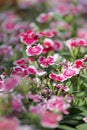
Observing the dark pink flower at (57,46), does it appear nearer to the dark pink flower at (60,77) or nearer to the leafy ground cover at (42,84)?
the leafy ground cover at (42,84)

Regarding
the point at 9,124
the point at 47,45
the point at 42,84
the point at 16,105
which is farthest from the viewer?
the point at 47,45

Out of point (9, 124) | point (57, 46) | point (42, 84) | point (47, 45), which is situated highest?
point (57, 46)

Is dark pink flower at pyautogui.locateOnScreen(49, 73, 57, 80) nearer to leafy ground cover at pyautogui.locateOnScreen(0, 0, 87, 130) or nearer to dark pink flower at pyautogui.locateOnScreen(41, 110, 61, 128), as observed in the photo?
leafy ground cover at pyautogui.locateOnScreen(0, 0, 87, 130)

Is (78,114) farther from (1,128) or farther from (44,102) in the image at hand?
(1,128)

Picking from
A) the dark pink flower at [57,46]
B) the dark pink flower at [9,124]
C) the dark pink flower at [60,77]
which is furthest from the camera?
the dark pink flower at [57,46]

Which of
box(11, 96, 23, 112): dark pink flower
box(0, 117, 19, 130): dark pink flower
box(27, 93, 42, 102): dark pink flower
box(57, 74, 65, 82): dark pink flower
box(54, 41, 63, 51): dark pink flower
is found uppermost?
box(54, 41, 63, 51): dark pink flower

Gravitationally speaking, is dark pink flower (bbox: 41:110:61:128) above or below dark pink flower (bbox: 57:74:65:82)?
below

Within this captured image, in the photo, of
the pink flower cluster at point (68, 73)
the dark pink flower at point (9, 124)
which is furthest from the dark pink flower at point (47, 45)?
the dark pink flower at point (9, 124)

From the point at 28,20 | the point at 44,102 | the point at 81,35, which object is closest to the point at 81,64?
the point at 44,102

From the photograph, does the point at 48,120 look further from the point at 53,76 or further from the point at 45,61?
the point at 45,61

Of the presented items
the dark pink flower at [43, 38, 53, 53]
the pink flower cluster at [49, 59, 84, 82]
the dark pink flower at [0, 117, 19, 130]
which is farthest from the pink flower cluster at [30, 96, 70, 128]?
the dark pink flower at [43, 38, 53, 53]

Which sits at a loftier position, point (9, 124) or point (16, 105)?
point (16, 105)

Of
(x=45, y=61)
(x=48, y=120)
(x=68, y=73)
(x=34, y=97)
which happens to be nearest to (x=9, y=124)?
(x=48, y=120)

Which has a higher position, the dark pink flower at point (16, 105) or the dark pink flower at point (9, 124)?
the dark pink flower at point (16, 105)
